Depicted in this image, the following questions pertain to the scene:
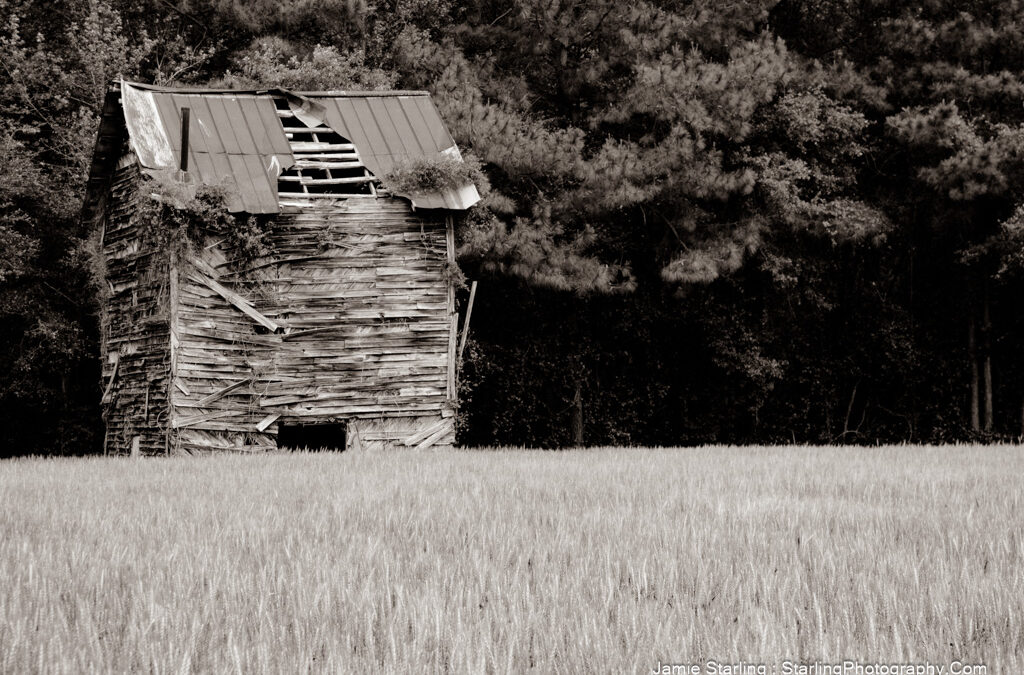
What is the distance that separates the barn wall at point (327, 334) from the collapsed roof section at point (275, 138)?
2.37ft

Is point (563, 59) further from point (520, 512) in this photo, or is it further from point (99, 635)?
point (99, 635)

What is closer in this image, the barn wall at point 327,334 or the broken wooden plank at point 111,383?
the barn wall at point 327,334

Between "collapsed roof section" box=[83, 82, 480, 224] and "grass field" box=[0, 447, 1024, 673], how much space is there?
358 inches

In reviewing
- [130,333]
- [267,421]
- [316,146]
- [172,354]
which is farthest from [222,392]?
[316,146]

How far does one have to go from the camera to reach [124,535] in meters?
7.03

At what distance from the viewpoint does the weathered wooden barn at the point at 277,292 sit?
59.6 feet

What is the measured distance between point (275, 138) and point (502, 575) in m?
15.5

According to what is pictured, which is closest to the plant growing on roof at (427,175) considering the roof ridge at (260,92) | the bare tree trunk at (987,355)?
the roof ridge at (260,92)

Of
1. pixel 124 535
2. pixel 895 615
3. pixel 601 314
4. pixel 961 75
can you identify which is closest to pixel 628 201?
pixel 601 314

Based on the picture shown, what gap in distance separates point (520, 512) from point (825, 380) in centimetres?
2357

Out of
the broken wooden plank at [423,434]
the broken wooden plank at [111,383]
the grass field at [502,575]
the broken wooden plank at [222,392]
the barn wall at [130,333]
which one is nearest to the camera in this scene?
the grass field at [502,575]

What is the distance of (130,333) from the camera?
19688 millimetres

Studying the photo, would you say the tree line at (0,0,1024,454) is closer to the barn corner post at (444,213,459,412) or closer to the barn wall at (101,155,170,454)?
the barn wall at (101,155,170,454)

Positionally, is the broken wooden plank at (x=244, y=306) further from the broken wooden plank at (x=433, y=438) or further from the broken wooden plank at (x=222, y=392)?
the broken wooden plank at (x=433, y=438)
